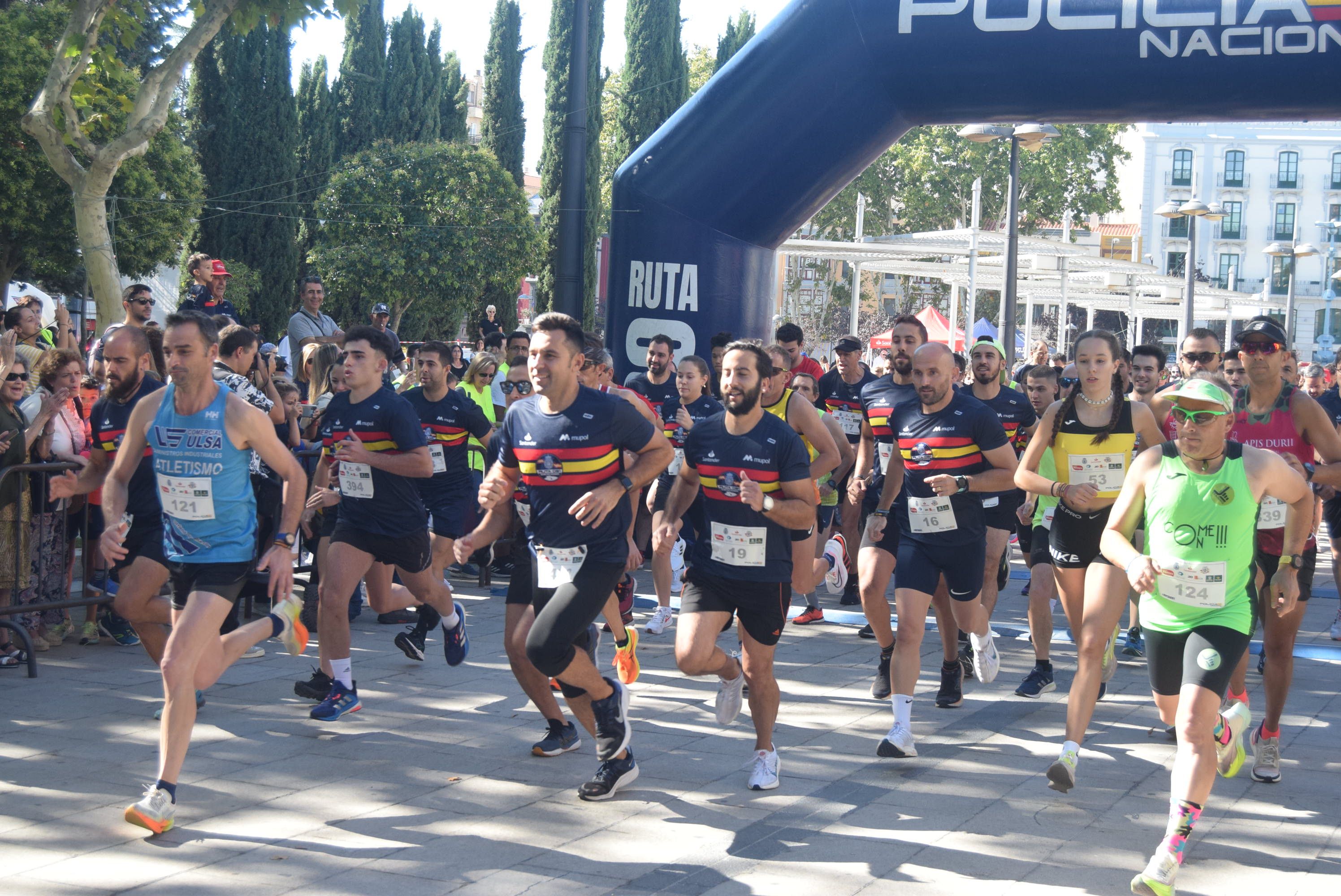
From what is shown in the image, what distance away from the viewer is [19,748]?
5836mm

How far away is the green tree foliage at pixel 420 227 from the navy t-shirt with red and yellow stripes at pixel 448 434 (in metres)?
21.7

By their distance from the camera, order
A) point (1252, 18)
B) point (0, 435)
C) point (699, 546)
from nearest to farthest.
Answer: point (699, 546) < point (0, 435) < point (1252, 18)

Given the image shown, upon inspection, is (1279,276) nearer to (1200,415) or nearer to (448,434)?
(448,434)

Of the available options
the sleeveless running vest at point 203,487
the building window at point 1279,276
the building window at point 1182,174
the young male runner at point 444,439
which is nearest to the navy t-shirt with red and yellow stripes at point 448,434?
the young male runner at point 444,439

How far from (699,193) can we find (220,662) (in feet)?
22.0

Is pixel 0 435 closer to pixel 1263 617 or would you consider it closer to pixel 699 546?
pixel 699 546

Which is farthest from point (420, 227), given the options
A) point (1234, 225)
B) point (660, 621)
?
point (1234, 225)

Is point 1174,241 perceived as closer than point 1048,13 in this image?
No

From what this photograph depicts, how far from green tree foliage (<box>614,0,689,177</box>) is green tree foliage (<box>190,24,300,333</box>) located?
1172cm

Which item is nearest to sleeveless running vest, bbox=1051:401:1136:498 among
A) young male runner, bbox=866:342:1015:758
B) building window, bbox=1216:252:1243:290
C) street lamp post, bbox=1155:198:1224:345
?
young male runner, bbox=866:342:1015:758

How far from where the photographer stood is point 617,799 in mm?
5371

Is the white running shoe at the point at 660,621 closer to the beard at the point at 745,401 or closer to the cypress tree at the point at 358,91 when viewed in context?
the beard at the point at 745,401

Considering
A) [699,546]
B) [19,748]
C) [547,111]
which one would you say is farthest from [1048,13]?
[547,111]

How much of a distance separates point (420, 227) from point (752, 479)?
25175 mm
